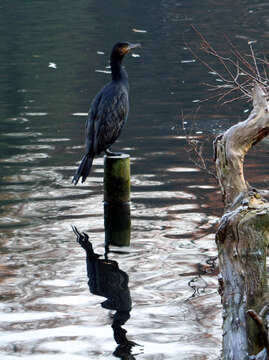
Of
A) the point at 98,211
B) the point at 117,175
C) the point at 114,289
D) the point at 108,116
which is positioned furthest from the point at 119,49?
the point at 114,289

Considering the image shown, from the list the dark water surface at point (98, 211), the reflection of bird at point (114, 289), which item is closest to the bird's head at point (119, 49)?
the dark water surface at point (98, 211)

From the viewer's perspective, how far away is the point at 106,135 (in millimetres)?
10766

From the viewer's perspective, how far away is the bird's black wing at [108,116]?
35.1ft

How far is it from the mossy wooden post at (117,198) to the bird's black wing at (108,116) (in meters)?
0.43

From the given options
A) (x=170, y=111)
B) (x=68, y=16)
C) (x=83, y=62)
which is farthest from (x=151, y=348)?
(x=68, y=16)

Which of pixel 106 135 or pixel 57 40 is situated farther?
pixel 57 40

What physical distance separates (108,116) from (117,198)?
1033 millimetres

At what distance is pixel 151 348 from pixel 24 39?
24.3m

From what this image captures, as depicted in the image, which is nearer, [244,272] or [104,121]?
[244,272]

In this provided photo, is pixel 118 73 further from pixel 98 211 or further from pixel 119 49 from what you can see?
pixel 98 211

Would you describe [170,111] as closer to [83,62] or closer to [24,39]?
[83,62]

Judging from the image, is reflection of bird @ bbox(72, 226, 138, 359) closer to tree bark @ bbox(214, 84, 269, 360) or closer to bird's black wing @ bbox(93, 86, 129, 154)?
tree bark @ bbox(214, 84, 269, 360)

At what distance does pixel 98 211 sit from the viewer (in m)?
10.6

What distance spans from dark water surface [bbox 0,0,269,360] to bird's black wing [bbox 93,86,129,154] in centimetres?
82
